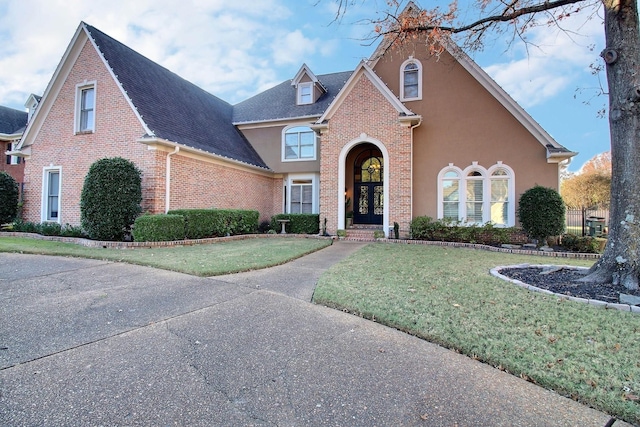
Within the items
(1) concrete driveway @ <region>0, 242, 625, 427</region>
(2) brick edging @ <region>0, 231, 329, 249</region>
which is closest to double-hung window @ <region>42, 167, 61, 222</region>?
(2) brick edging @ <region>0, 231, 329, 249</region>

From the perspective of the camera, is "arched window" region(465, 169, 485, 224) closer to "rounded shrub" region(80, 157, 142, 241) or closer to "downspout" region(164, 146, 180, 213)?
"downspout" region(164, 146, 180, 213)

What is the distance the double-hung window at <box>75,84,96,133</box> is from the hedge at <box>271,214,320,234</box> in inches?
339

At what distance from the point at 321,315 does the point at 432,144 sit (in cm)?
1138

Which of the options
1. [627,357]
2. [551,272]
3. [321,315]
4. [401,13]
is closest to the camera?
[627,357]

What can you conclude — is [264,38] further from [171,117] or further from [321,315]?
[321,315]

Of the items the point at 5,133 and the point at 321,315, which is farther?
the point at 5,133

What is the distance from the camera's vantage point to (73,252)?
27.6 ft

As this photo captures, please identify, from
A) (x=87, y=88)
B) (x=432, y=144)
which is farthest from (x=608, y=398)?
(x=87, y=88)

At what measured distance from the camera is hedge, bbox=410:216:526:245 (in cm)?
1211

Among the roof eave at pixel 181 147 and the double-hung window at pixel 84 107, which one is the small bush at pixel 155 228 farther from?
the double-hung window at pixel 84 107

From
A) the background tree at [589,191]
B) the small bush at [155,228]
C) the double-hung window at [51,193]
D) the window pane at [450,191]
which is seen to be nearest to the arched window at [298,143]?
the window pane at [450,191]

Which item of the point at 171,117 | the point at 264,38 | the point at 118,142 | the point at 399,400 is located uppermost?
the point at 264,38

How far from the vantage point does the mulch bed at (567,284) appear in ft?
17.6

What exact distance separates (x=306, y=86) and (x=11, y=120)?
23524 millimetres
